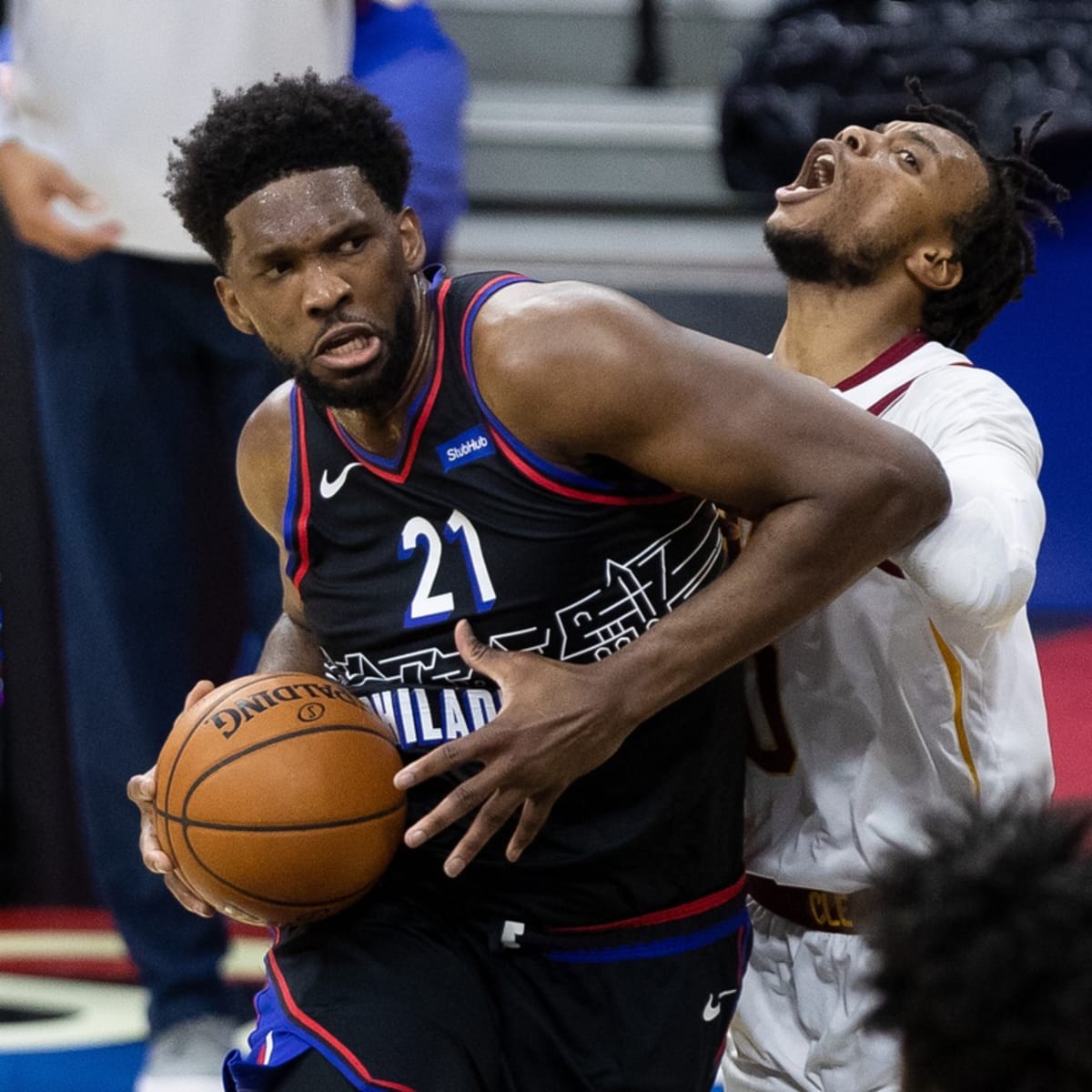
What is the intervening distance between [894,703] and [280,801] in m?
0.89

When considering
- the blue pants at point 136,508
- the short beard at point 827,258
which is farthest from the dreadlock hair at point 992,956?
the blue pants at point 136,508

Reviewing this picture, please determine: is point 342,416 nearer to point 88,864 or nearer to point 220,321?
point 220,321

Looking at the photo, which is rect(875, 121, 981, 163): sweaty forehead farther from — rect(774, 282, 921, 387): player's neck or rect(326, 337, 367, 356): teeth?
rect(326, 337, 367, 356): teeth

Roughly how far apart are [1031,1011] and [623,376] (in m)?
1.11

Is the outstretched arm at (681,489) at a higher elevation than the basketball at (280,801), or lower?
higher

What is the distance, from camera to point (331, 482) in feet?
9.00

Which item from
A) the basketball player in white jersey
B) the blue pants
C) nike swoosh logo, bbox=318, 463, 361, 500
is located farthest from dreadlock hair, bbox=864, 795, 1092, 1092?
the blue pants

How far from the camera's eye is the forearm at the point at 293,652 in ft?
9.76

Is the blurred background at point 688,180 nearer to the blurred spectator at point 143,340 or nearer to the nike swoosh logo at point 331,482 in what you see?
the blurred spectator at point 143,340

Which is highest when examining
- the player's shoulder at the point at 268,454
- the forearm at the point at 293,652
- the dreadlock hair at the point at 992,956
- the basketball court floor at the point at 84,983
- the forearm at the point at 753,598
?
the dreadlock hair at the point at 992,956

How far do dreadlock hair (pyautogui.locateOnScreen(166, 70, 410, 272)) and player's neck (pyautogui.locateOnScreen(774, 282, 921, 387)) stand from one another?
0.70m

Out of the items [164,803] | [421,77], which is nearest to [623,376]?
[164,803]

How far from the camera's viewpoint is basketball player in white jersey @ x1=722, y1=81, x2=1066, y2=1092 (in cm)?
267

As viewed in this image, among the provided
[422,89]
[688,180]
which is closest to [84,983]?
[422,89]
